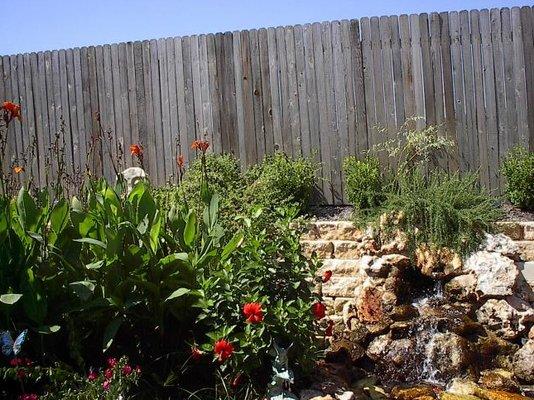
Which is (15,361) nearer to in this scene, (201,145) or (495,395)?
(201,145)

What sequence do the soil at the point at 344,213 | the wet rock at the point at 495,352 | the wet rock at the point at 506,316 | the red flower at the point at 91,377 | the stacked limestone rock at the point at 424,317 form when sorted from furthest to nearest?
the soil at the point at 344,213, the wet rock at the point at 506,316, the wet rock at the point at 495,352, the stacked limestone rock at the point at 424,317, the red flower at the point at 91,377

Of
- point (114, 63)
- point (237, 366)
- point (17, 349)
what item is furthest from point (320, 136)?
point (17, 349)

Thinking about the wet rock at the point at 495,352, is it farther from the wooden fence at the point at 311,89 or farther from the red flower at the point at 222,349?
the red flower at the point at 222,349

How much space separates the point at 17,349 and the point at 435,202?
4.17 metres

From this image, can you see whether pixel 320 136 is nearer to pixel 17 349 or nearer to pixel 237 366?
pixel 237 366

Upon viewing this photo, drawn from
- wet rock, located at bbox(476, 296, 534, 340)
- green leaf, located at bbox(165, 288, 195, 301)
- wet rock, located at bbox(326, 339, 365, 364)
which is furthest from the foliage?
wet rock, located at bbox(476, 296, 534, 340)

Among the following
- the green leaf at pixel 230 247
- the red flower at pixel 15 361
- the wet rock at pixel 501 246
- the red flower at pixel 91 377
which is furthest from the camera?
the wet rock at pixel 501 246

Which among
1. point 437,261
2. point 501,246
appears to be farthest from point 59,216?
point 501,246

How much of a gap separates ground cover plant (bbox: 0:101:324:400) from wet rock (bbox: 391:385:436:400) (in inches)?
42.5

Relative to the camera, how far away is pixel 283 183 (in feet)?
23.3

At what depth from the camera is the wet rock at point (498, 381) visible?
4668 mm

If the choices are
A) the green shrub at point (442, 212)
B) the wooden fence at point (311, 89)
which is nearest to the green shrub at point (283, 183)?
the wooden fence at point (311, 89)

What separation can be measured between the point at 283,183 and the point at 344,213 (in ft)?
2.30

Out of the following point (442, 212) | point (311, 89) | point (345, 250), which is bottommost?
point (345, 250)
